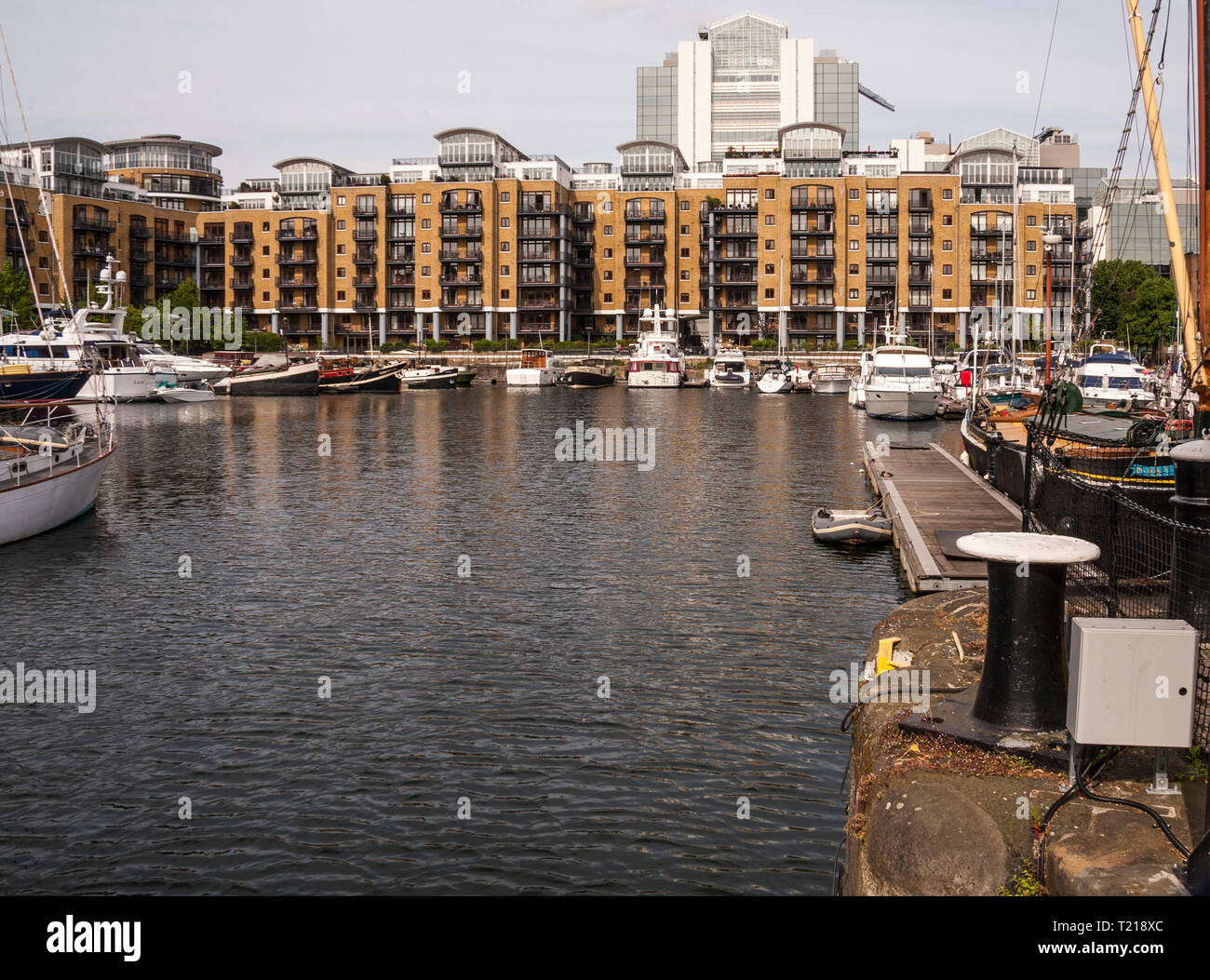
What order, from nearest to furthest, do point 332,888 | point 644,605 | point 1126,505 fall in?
point 332,888 < point 1126,505 < point 644,605

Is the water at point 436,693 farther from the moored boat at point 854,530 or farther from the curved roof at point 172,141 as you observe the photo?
the curved roof at point 172,141

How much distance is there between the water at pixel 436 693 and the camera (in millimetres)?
9992

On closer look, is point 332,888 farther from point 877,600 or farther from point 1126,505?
point 877,600

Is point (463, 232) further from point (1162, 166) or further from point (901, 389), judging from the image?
point (1162, 166)

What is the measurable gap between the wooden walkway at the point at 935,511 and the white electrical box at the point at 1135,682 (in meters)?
9.98

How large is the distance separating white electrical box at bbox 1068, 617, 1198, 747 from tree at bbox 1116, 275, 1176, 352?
360ft

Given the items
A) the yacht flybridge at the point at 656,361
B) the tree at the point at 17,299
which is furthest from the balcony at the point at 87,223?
the yacht flybridge at the point at 656,361

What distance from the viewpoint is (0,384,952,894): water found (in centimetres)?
999

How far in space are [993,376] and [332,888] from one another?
63.9 m

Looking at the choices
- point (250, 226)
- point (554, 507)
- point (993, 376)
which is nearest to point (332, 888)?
point (554, 507)

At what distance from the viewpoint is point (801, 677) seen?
1470 centimetres

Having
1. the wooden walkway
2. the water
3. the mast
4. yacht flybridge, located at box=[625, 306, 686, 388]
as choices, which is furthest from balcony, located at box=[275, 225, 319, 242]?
the mast

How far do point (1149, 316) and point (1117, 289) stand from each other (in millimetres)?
4754
